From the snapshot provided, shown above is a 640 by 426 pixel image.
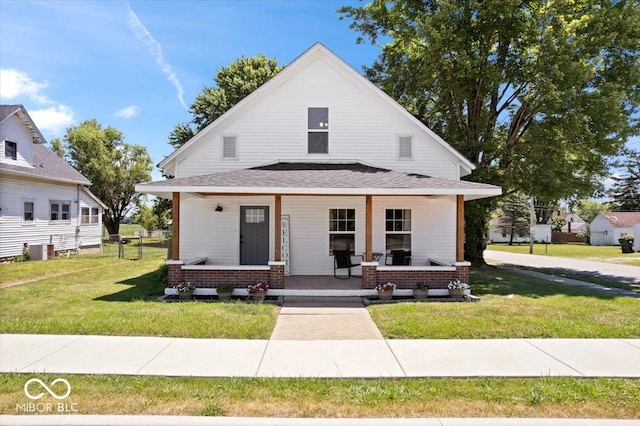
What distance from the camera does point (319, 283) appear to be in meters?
10.9

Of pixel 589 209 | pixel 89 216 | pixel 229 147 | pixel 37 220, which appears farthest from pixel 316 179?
pixel 589 209

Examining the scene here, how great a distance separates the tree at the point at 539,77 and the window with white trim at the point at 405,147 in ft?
13.3

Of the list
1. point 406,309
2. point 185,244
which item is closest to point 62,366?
point 406,309

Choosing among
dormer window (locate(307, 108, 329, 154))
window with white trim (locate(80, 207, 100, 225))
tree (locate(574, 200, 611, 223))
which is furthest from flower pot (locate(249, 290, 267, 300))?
tree (locate(574, 200, 611, 223))

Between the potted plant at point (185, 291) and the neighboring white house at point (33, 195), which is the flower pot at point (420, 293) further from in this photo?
the neighboring white house at point (33, 195)

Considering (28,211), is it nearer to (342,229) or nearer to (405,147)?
(342,229)

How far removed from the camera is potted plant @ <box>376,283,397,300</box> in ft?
31.3

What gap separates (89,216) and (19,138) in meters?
7.30

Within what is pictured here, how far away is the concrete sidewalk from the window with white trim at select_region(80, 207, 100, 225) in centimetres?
2113

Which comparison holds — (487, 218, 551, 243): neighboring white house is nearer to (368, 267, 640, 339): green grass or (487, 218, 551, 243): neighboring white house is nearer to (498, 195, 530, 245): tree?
(498, 195, 530, 245): tree

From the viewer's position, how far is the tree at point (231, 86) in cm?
2664

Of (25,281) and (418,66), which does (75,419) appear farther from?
(418,66)

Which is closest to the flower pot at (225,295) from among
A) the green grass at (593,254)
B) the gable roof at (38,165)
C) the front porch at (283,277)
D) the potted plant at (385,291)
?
the front porch at (283,277)

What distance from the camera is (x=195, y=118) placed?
93.5 feet
